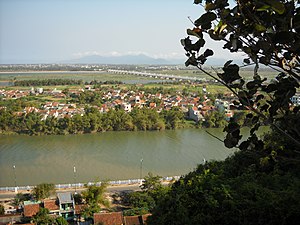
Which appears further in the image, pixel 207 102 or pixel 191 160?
pixel 207 102

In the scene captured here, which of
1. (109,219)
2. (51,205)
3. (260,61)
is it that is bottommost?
(51,205)

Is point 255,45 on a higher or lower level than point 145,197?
higher

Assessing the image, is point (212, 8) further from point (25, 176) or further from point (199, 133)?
point (199, 133)

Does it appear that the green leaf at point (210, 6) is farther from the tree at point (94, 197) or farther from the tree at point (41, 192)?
the tree at point (41, 192)

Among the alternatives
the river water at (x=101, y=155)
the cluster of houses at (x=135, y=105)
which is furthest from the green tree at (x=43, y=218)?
the cluster of houses at (x=135, y=105)

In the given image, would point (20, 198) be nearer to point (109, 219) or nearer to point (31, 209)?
point (31, 209)

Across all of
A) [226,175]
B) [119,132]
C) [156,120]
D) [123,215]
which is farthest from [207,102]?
[226,175]

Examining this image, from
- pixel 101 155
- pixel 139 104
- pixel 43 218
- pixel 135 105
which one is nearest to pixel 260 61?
pixel 43 218
